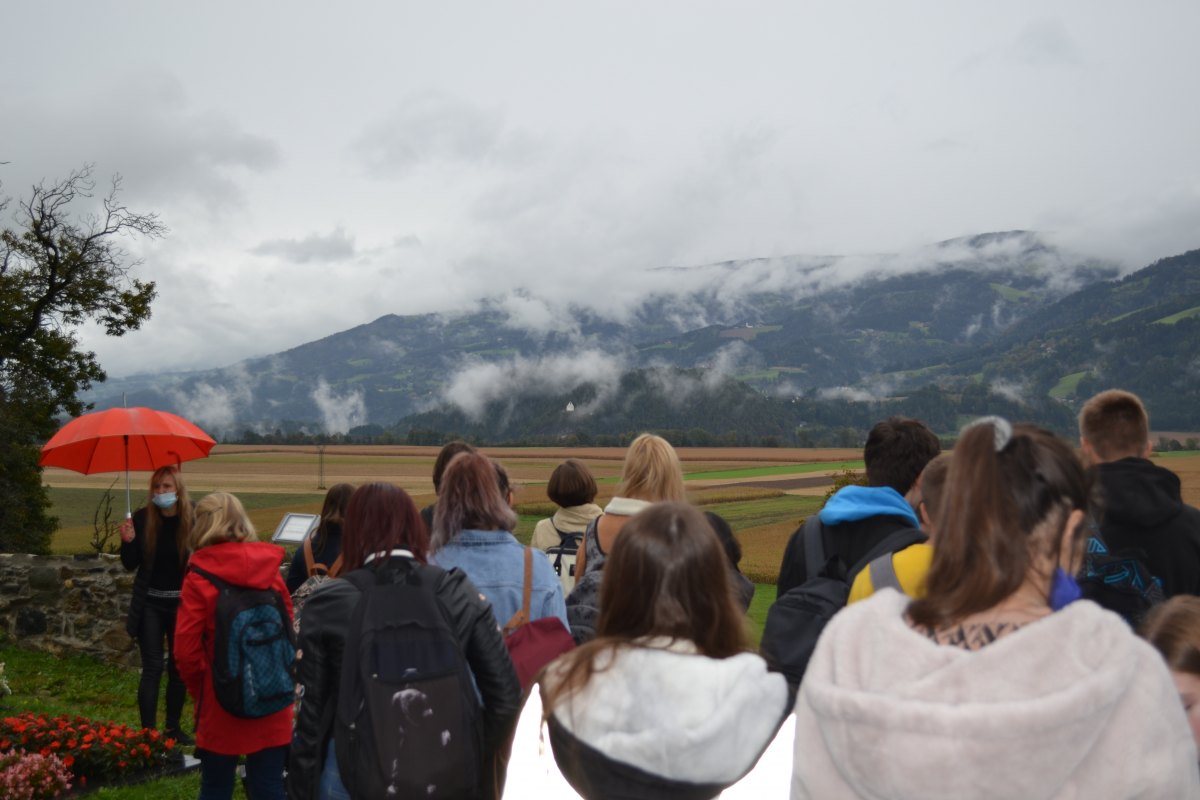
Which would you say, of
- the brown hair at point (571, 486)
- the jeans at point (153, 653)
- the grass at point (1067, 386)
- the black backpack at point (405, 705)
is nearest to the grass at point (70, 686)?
the jeans at point (153, 653)

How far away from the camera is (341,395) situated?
10344cm

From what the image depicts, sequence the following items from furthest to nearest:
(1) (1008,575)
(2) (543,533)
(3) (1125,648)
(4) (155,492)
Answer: (4) (155,492) → (2) (543,533) → (1) (1008,575) → (3) (1125,648)

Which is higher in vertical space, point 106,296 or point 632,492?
point 106,296

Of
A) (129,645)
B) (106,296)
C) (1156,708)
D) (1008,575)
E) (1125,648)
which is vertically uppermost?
(106,296)

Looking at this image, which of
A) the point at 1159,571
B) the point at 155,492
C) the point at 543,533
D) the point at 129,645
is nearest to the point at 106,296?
the point at 129,645

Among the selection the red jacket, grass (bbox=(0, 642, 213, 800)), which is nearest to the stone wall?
grass (bbox=(0, 642, 213, 800))

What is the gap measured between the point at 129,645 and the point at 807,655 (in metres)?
9.56

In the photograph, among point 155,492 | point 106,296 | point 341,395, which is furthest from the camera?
point 341,395

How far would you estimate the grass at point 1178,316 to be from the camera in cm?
4706

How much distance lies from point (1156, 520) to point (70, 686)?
31.9ft

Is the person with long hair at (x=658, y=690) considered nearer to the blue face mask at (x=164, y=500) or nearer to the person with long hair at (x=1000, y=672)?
the person with long hair at (x=1000, y=672)

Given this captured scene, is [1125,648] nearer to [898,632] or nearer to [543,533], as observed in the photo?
[898,632]

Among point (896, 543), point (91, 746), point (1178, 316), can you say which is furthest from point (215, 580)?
point (1178, 316)

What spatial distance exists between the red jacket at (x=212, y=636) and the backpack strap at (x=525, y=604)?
139 cm
